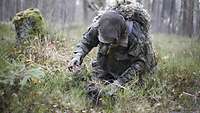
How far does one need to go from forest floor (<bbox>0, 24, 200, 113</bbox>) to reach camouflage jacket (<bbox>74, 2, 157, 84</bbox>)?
0.20 m

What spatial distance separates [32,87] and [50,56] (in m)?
2.49

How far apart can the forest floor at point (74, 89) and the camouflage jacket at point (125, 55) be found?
0.20 m

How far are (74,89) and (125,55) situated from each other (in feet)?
3.17

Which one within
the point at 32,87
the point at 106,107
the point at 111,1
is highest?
the point at 111,1

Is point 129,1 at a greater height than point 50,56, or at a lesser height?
greater

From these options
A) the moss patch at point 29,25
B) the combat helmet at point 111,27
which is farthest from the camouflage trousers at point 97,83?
the moss patch at point 29,25

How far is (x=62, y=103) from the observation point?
4.89 meters

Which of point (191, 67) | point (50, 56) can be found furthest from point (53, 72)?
point (191, 67)

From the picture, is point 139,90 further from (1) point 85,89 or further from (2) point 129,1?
(2) point 129,1

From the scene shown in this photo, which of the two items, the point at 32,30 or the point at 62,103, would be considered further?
the point at 32,30

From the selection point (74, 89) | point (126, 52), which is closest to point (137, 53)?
point (126, 52)

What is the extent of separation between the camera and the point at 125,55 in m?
6.09

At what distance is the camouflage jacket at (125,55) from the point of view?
596cm

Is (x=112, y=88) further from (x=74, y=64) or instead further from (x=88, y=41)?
(x=88, y=41)
